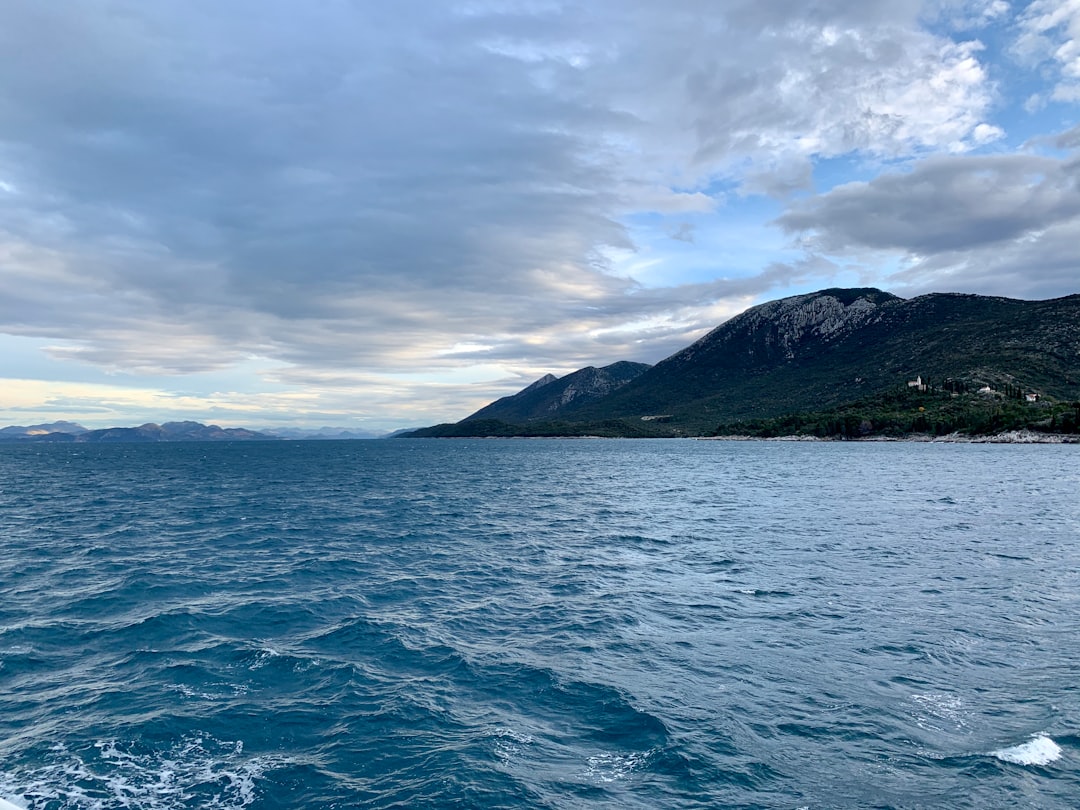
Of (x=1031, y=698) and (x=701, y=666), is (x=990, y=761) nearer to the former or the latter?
(x=1031, y=698)

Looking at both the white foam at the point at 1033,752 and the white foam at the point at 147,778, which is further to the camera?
the white foam at the point at 1033,752

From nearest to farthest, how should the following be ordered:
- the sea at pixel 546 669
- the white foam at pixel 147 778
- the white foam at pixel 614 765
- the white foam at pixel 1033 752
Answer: the white foam at pixel 147 778 < the sea at pixel 546 669 < the white foam at pixel 1033 752 < the white foam at pixel 614 765

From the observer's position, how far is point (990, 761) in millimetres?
16266

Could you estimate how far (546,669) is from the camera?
77.8 ft

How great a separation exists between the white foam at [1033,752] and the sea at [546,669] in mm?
71

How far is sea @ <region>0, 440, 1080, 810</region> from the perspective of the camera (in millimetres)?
16000

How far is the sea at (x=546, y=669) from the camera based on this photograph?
630 inches

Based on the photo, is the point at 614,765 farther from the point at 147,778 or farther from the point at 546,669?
the point at 147,778

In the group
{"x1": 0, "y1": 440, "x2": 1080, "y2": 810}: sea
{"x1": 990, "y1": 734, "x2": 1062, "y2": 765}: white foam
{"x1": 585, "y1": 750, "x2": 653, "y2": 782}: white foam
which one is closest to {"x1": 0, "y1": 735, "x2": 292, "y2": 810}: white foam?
{"x1": 0, "y1": 440, "x2": 1080, "y2": 810}: sea

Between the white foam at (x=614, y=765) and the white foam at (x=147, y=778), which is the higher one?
the white foam at (x=147, y=778)

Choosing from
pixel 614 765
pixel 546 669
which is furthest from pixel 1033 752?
pixel 546 669

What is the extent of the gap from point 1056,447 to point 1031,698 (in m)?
215

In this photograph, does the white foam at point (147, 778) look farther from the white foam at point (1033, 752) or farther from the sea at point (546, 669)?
the white foam at point (1033, 752)

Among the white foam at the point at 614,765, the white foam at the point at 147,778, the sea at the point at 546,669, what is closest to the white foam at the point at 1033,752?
the sea at the point at 546,669
